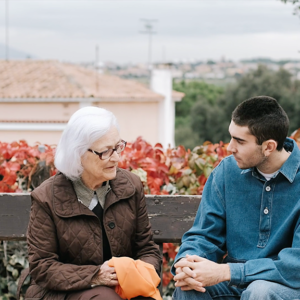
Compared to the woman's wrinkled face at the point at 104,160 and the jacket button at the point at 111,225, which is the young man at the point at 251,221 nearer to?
the jacket button at the point at 111,225

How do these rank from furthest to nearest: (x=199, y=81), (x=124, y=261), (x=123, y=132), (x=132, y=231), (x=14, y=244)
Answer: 1. (x=199, y=81)
2. (x=123, y=132)
3. (x=14, y=244)
4. (x=132, y=231)
5. (x=124, y=261)

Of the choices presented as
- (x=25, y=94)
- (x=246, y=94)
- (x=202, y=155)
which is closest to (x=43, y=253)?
(x=202, y=155)

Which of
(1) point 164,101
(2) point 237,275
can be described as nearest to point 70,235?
(2) point 237,275

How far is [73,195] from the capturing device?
2719 mm

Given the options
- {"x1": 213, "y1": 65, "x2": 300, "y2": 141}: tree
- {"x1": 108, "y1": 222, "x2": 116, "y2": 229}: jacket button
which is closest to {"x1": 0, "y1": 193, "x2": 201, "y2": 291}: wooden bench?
{"x1": 108, "y1": 222, "x2": 116, "y2": 229}: jacket button

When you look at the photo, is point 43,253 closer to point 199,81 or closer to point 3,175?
point 3,175

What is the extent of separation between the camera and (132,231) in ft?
9.17

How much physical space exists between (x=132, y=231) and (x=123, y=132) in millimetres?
29816

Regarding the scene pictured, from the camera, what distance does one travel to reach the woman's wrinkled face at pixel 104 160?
268 centimetres

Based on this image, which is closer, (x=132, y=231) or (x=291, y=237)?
(x=291, y=237)

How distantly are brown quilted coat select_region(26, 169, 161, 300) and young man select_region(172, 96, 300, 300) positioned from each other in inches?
12.6

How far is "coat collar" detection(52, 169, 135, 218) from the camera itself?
266cm

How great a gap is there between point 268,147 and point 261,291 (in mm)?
687

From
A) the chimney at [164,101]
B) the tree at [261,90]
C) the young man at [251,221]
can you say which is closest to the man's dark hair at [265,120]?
the young man at [251,221]
